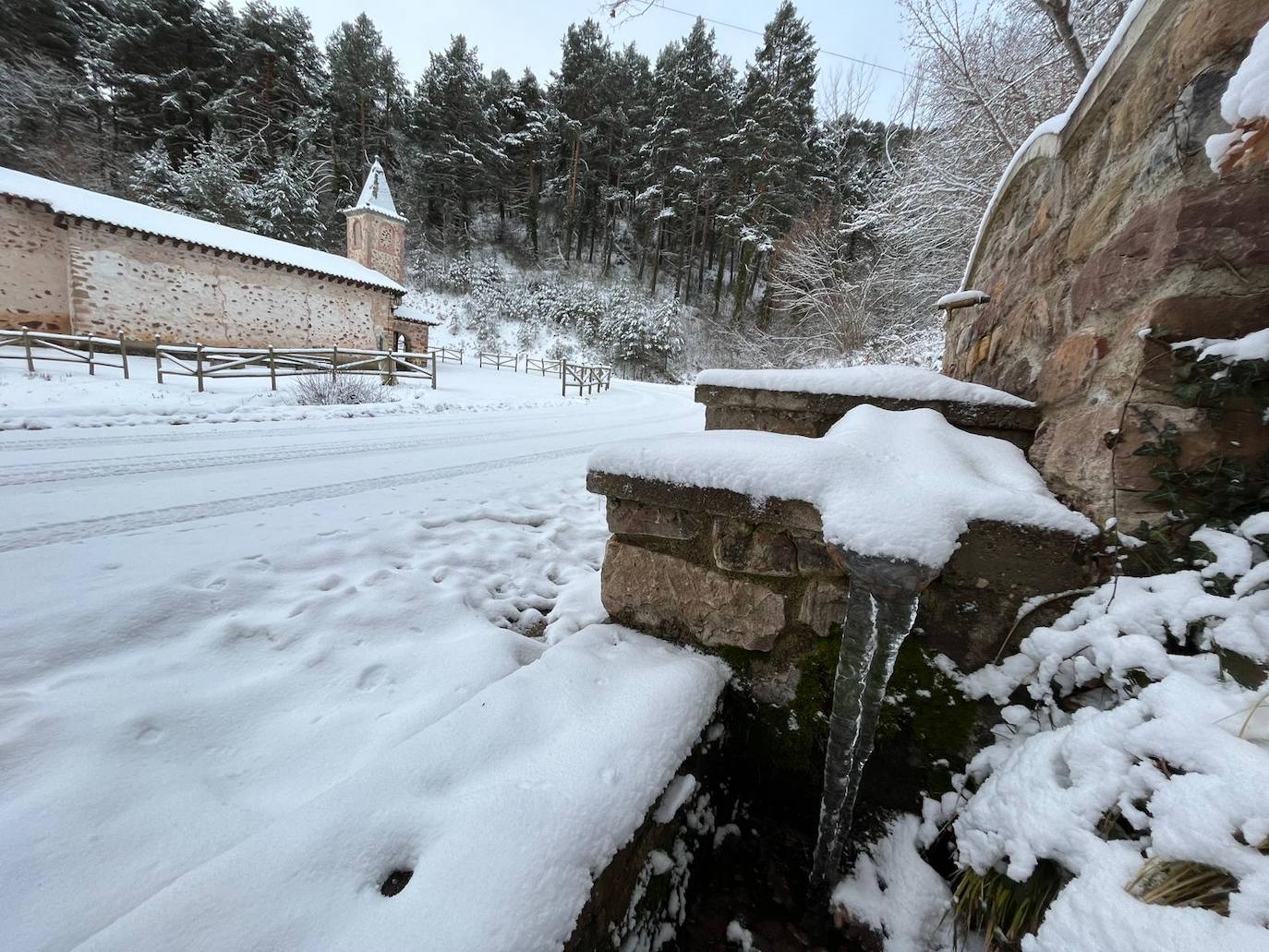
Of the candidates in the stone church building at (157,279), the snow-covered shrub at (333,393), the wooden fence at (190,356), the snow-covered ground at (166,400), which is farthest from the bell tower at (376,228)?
the snow-covered shrub at (333,393)

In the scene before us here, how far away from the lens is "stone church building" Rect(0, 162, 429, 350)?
35.0ft

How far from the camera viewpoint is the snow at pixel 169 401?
5.11m

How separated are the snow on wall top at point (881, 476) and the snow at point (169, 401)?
6234 millimetres

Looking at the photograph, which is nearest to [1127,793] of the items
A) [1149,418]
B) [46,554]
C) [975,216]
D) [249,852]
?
[1149,418]

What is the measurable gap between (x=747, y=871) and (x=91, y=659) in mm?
2072

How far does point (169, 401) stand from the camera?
6.35m

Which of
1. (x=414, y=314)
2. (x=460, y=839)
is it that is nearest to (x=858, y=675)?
(x=460, y=839)

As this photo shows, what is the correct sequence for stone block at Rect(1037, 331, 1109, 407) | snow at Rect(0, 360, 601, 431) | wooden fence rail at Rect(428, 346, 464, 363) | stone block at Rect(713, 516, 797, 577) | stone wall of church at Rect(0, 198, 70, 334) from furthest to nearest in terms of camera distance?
wooden fence rail at Rect(428, 346, 464, 363), stone wall of church at Rect(0, 198, 70, 334), snow at Rect(0, 360, 601, 431), stone block at Rect(713, 516, 797, 577), stone block at Rect(1037, 331, 1109, 407)

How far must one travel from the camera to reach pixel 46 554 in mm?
2160

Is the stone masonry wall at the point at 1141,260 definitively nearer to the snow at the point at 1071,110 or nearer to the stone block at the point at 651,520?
the snow at the point at 1071,110

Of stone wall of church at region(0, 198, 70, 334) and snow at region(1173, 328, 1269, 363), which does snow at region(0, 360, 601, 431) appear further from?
snow at region(1173, 328, 1269, 363)

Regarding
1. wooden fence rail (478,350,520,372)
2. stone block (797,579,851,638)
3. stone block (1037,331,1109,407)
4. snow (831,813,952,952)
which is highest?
wooden fence rail (478,350,520,372)

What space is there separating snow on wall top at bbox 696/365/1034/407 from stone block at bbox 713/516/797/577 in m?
0.93

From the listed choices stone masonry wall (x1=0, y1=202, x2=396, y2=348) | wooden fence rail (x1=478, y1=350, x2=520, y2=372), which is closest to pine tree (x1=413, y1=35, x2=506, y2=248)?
wooden fence rail (x1=478, y1=350, x2=520, y2=372)
